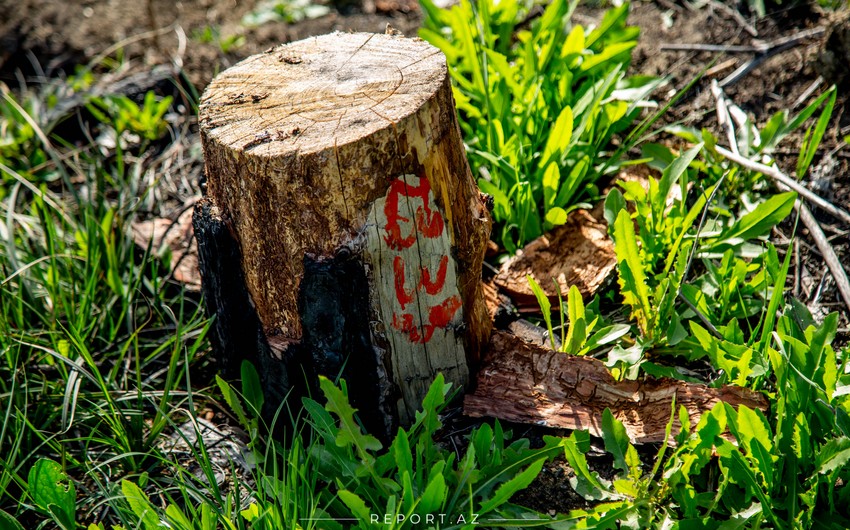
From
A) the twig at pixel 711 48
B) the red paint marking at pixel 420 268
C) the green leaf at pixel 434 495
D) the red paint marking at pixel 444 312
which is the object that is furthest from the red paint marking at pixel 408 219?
the twig at pixel 711 48

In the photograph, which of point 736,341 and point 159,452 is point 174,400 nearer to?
point 159,452

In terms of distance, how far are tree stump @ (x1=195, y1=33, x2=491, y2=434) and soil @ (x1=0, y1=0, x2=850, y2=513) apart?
0.43m

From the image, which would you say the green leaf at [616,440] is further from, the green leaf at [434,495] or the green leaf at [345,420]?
the green leaf at [345,420]

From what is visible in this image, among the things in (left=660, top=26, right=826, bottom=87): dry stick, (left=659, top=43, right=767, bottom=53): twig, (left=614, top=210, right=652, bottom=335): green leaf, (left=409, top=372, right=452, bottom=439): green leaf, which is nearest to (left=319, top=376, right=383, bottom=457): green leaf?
(left=409, top=372, right=452, bottom=439): green leaf

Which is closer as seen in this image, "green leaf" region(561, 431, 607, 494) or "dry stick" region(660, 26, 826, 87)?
"green leaf" region(561, 431, 607, 494)

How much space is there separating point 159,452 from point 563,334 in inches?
45.8

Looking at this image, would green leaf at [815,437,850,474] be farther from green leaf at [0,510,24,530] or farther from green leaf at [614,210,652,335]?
green leaf at [0,510,24,530]

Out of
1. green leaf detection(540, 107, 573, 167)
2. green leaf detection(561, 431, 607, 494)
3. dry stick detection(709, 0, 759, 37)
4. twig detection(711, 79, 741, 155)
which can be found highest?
dry stick detection(709, 0, 759, 37)

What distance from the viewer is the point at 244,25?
3.96 m

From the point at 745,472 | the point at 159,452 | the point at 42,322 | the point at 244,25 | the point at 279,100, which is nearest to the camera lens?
the point at 745,472

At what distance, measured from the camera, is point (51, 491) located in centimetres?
182

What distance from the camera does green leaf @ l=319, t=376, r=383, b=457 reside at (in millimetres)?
1787

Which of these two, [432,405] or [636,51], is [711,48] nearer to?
[636,51]

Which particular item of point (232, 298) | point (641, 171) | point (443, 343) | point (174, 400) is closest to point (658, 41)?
point (641, 171)
